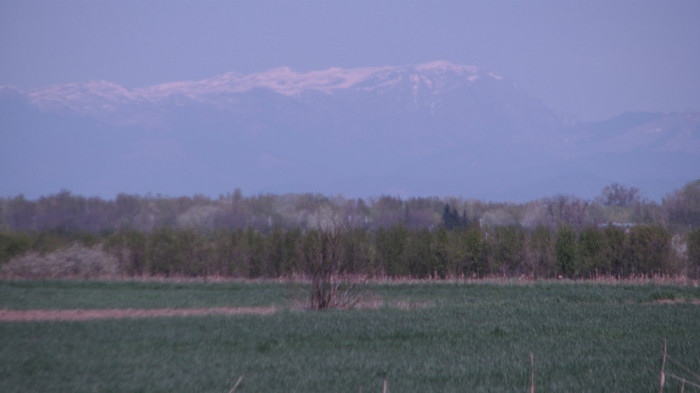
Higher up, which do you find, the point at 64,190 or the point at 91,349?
the point at 64,190

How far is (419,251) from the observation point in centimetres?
3119

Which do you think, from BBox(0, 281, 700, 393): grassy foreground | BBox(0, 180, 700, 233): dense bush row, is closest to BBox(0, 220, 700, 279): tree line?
BBox(0, 281, 700, 393): grassy foreground

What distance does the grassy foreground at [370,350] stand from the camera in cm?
830

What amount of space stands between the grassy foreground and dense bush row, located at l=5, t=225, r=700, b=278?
34.9 ft

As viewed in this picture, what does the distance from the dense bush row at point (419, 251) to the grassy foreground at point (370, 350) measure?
10.6m

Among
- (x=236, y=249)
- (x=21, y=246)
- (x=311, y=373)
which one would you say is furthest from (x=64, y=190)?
(x=311, y=373)

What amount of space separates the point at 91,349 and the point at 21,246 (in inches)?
1034

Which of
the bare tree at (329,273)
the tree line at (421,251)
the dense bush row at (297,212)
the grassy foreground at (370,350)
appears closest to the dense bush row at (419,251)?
the tree line at (421,251)

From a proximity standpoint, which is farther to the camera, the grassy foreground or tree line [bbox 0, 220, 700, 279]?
tree line [bbox 0, 220, 700, 279]

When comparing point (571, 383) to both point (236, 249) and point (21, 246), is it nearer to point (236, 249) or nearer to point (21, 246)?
point (236, 249)

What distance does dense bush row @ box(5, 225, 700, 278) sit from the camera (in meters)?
28.7

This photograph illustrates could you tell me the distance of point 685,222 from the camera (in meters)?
61.8

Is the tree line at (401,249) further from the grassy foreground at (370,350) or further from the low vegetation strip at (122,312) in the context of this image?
the grassy foreground at (370,350)

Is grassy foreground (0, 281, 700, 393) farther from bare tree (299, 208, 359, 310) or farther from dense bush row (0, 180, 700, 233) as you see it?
dense bush row (0, 180, 700, 233)
